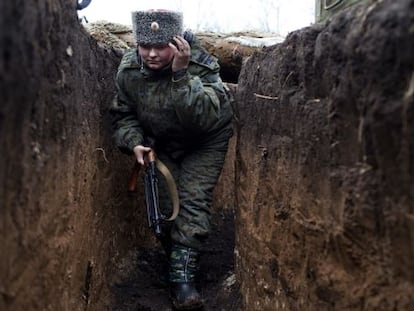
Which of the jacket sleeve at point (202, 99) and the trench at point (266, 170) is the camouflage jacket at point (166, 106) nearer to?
the jacket sleeve at point (202, 99)

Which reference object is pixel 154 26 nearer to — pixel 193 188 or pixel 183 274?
pixel 193 188

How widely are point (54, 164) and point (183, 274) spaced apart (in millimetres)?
1751

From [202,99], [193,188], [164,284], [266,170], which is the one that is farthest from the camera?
[164,284]

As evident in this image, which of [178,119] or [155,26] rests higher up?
[155,26]

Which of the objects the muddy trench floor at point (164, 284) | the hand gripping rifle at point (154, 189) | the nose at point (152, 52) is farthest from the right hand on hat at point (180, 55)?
the muddy trench floor at point (164, 284)

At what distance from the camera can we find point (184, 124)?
3.91m

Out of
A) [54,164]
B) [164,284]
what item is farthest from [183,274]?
[54,164]

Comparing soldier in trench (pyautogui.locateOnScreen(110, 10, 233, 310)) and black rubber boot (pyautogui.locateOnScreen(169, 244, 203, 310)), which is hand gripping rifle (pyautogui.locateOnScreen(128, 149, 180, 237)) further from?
black rubber boot (pyautogui.locateOnScreen(169, 244, 203, 310))

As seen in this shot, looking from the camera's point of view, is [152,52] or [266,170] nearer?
[266,170]

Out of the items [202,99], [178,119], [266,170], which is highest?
[202,99]

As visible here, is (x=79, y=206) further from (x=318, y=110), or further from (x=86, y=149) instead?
(x=318, y=110)

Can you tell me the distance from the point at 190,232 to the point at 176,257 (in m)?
0.19

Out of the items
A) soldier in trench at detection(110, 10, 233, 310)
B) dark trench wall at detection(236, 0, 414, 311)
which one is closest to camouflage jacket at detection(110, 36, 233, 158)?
soldier in trench at detection(110, 10, 233, 310)

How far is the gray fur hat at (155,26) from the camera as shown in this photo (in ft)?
12.4
